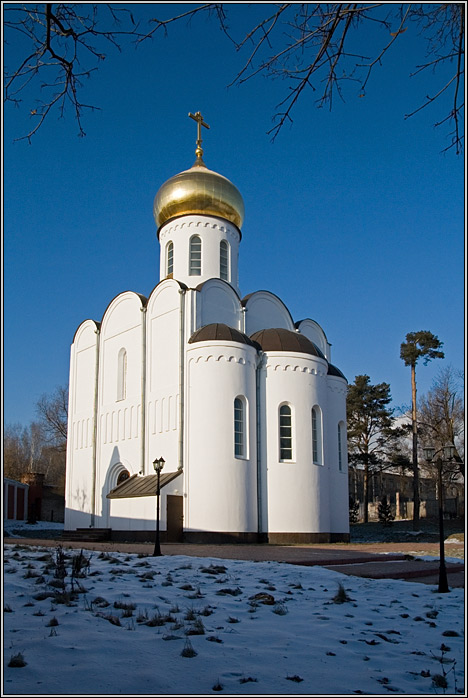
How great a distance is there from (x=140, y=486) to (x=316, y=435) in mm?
6112

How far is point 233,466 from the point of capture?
2019 centimetres

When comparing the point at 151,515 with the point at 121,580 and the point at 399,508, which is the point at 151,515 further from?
the point at 399,508

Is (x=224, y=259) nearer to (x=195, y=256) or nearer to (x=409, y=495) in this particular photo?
(x=195, y=256)

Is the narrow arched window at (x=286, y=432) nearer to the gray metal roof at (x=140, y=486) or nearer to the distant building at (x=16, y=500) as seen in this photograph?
the gray metal roof at (x=140, y=486)

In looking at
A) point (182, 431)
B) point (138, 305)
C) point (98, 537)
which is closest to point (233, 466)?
point (182, 431)

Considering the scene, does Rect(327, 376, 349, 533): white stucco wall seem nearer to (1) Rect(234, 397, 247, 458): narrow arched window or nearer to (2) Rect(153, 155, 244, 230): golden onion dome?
(1) Rect(234, 397, 247, 458): narrow arched window

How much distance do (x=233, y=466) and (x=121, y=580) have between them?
40.8 ft

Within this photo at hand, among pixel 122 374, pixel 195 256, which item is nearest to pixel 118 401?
pixel 122 374

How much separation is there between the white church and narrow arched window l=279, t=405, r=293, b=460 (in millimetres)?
35

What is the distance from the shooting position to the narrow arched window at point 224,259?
26172 mm

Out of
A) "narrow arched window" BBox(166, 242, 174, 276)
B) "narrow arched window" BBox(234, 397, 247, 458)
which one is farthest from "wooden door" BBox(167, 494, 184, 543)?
"narrow arched window" BBox(166, 242, 174, 276)

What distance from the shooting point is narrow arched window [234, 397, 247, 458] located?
814 inches

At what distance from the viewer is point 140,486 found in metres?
21.6

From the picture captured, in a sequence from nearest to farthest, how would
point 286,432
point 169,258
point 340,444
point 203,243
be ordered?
1. point 286,432
2. point 340,444
3. point 203,243
4. point 169,258
